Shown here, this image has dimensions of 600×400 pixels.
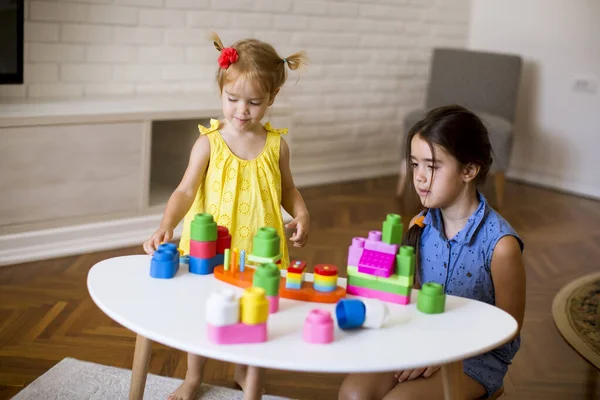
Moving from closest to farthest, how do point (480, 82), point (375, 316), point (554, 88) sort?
point (375, 316) < point (480, 82) < point (554, 88)

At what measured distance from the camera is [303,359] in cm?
133

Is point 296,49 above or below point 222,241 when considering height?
above

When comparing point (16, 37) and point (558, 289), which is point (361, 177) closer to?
point (558, 289)

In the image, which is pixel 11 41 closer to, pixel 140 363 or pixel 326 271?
pixel 140 363

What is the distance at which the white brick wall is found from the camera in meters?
3.61

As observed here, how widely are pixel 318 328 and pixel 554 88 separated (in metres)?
4.13

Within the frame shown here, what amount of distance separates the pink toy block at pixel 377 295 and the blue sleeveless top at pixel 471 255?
1.11 feet

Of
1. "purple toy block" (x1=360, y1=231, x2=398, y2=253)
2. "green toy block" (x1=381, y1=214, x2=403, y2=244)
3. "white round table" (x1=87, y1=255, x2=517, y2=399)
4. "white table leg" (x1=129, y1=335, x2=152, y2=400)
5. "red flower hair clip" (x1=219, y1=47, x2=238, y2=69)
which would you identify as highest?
"red flower hair clip" (x1=219, y1=47, x2=238, y2=69)

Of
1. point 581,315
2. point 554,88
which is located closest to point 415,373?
point 581,315

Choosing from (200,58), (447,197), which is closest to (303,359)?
(447,197)

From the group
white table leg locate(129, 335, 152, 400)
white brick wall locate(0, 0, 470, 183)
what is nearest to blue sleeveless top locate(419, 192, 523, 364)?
white table leg locate(129, 335, 152, 400)

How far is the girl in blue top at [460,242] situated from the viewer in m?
1.82

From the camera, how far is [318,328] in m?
1.39

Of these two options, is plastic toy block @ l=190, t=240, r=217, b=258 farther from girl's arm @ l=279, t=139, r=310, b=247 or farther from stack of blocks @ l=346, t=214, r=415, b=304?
girl's arm @ l=279, t=139, r=310, b=247
